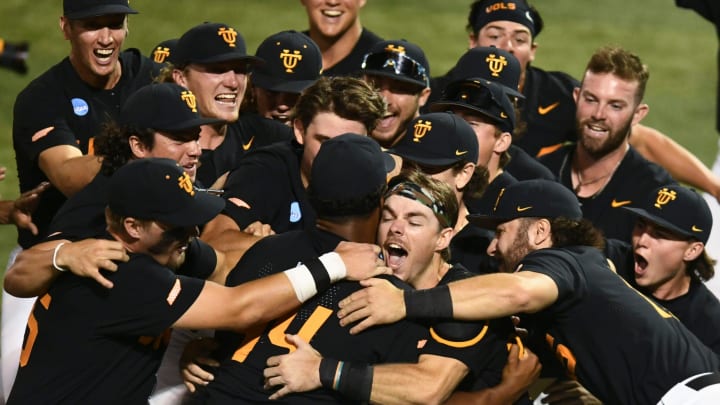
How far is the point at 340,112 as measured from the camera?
6.18 meters

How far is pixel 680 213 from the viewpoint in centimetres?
693

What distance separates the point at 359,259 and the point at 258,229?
4.78 feet

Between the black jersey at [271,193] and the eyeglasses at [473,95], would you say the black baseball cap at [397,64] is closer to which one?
the eyeglasses at [473,95]

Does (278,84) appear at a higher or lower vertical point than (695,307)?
higher

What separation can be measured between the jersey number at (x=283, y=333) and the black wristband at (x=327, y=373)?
0.55 ft

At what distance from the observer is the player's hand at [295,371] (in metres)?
5.04

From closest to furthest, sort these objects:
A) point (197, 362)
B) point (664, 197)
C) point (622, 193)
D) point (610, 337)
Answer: point (197, 362) → point (610, 337) → point (664, 197) → point (622, 193)

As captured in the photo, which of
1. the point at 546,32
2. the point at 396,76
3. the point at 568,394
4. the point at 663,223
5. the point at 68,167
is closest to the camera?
the point at 568,394

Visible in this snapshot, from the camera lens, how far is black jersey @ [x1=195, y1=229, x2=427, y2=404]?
204 inches

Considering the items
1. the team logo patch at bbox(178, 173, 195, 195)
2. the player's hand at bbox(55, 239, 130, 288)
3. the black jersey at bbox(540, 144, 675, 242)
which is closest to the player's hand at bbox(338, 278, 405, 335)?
the team logo patch at bbox(178, 173, 195, 195)

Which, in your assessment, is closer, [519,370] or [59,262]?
[59,262]

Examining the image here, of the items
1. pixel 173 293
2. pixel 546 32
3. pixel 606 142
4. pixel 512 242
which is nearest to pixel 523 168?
pixel 606 142

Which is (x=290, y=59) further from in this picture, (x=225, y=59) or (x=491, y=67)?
(x=491, y=67)

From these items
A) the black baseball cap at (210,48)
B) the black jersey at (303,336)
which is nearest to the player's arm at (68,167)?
the black baseball cap at (210,48)
